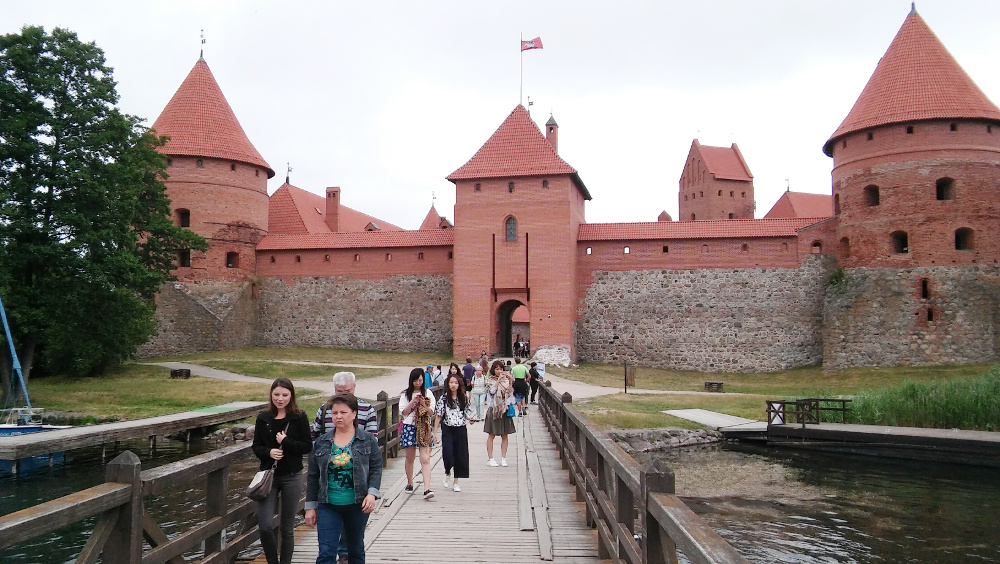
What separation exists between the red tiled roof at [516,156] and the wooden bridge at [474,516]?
17915mm

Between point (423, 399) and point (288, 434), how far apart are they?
267 cm

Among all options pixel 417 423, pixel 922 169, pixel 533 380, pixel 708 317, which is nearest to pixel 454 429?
pixel 417 423

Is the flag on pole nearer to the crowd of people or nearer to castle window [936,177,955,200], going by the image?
castle window [936,177,955,200]

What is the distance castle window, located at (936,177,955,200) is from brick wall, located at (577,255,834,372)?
3964 millimetres

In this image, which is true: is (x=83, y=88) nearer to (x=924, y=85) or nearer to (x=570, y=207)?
(x=570, y=207)

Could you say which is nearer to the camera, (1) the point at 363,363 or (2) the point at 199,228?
(1) the point at 363,363

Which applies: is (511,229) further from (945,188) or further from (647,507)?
(647,507)

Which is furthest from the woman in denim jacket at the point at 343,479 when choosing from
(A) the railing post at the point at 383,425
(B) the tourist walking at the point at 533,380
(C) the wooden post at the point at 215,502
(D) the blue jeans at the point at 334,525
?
(B) the tourist walking at the point at 533,380

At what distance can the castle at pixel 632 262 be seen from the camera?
23359 mm

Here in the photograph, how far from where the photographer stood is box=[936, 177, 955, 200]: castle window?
77.2 ft

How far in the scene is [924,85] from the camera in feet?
79.0

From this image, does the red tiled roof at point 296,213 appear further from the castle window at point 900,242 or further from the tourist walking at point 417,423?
the tourist walking at point 417,423

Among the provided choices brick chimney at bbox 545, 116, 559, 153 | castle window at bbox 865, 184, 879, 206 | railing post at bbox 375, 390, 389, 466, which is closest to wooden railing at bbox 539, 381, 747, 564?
railing post at bbox 375, 390, 389, 466

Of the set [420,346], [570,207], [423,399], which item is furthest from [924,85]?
[423,399]
